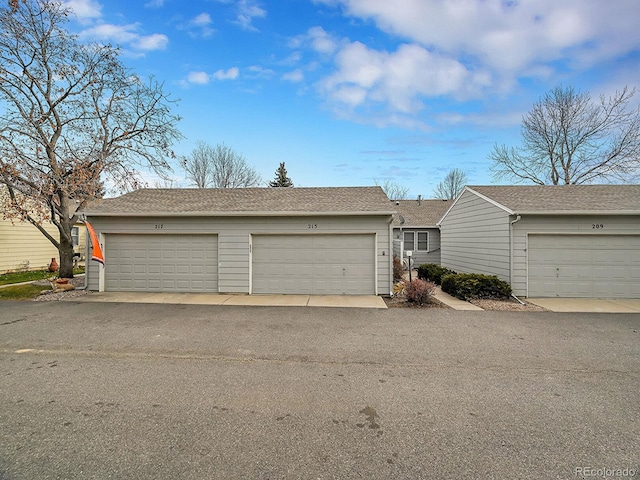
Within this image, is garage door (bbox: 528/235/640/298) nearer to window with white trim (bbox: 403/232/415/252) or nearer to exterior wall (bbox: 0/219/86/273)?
window with white trim (bbox: 403/232/415/252)

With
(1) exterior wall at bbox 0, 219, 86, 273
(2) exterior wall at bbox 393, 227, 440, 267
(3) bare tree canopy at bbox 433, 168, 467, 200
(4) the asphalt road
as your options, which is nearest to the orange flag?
(4) the asphalt road

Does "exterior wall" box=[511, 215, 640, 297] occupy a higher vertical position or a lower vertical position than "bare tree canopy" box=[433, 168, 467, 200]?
lower

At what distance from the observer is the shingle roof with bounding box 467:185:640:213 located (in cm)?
973

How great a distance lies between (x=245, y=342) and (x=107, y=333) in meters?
2.96

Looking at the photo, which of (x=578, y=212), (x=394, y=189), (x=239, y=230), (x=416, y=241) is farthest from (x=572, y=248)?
(x=394, y=189)

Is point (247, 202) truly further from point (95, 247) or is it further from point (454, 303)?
point (454, 303)

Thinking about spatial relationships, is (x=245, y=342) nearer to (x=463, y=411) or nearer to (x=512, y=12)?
(x=463, y=411)

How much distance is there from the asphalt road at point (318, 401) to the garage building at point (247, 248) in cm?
390

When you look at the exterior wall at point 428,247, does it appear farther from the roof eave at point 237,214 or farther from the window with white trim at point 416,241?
the roof eave at point 237,214

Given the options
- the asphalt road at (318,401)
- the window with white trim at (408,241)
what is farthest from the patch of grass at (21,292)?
the window with white trim at (408,241)

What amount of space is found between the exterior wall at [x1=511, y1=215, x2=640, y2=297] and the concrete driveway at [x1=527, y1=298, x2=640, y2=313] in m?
0.84

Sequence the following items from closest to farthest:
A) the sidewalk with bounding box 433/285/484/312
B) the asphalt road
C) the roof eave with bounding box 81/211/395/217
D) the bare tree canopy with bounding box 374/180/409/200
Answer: the asphalt road, the sidewalk with bounding box 433/285/484/312, the roof eave with bounding box 81/211/395/217, the bare tree canopy with bounding box 374/180/409/200

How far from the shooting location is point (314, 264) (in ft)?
34.5

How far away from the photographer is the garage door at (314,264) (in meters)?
10.4
